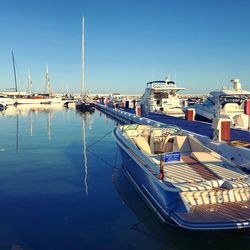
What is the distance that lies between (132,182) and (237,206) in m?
4.88

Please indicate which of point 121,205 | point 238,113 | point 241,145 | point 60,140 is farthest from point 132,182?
point 238,113

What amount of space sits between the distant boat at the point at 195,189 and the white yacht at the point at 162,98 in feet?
78.2

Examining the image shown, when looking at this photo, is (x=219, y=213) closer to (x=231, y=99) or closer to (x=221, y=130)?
(x=221, y=130)

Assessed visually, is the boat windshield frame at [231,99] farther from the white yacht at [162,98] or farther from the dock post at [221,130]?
the dock post at [221,130]

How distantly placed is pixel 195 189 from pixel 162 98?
2955 centimetres

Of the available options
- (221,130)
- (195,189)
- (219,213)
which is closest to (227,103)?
(221,130)

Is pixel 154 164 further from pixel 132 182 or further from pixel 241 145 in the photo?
pixel 241 145

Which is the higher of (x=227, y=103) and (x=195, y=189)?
(x=227, y=103)

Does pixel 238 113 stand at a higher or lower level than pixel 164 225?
higher

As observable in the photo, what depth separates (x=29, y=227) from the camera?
25.8ft

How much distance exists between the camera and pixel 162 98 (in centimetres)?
3634

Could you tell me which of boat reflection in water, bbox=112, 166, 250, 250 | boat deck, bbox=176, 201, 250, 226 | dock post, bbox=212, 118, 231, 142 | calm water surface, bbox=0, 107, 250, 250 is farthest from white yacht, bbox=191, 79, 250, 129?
boat reflection in water, bbox=112, 166, 250, 250

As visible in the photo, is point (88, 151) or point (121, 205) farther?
point (88, 151)

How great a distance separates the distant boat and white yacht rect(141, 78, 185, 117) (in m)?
23.8
